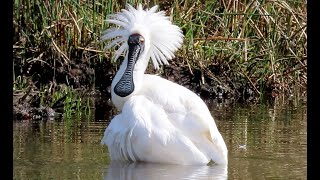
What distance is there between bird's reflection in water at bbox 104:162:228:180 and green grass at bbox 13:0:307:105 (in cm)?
421

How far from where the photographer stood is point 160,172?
770 cm

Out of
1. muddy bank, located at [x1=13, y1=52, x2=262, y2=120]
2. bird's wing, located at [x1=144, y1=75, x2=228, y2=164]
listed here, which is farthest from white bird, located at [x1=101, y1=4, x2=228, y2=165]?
muddy bank, located at [x1=13, y1=52, x2=262, y2=120]

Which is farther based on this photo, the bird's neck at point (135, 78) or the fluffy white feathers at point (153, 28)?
the fluffy white feathers at point (153, 28)

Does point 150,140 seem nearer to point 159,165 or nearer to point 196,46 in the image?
point 159,165

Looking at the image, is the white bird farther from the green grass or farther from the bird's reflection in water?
the green grass

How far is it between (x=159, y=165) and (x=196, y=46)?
5.52 m

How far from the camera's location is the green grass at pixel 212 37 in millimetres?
12891

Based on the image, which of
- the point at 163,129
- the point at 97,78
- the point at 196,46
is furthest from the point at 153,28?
the point at 97,78

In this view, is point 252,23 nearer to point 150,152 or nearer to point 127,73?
point 127,73

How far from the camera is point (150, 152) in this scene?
25.8ft

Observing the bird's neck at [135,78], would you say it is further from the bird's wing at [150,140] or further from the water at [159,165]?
the bird's wing at [150,140]

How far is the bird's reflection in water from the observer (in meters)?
7.50

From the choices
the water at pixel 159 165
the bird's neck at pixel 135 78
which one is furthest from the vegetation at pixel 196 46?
the bird's neck at pixel 135 78

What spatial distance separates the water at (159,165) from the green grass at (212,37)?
1.82 metres
